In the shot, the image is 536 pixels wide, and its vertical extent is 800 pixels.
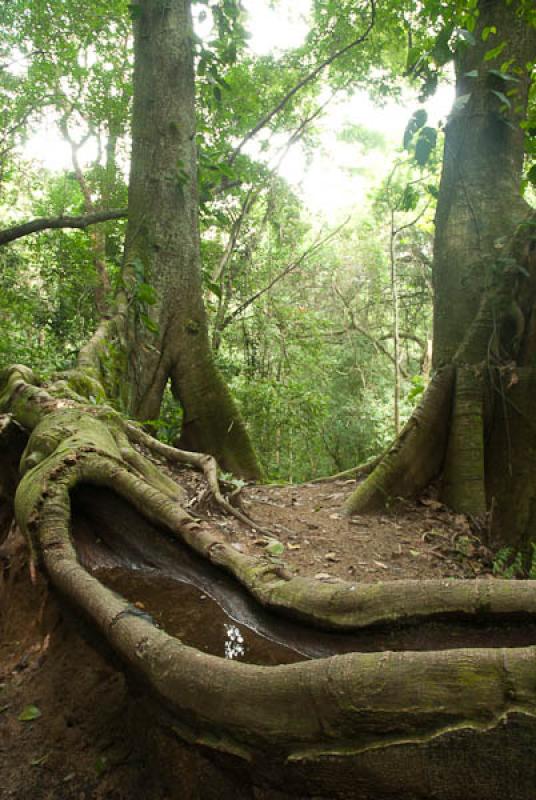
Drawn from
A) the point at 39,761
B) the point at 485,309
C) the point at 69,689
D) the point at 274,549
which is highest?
the point at 485,309

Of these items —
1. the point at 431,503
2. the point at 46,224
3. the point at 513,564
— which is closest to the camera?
the point at 513,564

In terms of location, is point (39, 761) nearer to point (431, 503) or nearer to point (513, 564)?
point (513, 564)

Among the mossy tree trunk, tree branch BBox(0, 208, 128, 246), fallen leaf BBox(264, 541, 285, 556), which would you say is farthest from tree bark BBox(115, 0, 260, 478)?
fallen leaf BBox(264, 541, 285, 556)

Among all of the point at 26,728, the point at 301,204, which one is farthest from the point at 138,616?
the point at 301,204

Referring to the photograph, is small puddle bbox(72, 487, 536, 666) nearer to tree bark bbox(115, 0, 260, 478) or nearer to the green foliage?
the green foliage

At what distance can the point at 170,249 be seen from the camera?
6074 mm

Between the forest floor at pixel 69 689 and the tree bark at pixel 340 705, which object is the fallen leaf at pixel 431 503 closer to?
the forest floor at pixel 69 689

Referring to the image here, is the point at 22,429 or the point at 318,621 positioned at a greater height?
the point at 22,429

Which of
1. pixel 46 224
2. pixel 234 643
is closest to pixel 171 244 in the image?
pixel 46 224

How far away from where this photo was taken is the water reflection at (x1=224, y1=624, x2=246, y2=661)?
210 cm

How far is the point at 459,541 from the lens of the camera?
4496 millimetres

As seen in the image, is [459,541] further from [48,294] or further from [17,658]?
[48,294]

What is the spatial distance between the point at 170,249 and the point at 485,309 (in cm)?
332

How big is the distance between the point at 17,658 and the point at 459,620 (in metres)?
1.83
